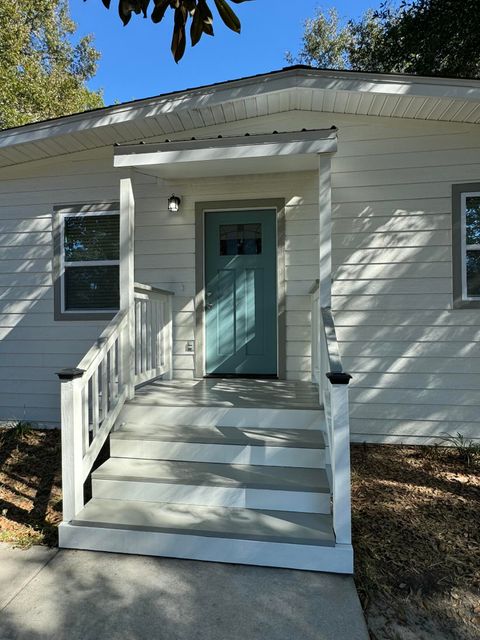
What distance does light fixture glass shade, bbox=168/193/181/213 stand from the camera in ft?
15.4

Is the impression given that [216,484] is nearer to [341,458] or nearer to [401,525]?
[341,458]

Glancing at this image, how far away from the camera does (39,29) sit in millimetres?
13516

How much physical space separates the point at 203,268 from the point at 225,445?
2291 millimetres

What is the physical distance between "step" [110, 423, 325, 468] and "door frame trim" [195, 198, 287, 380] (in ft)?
4.81

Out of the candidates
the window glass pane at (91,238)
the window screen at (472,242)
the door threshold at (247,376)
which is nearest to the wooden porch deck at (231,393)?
the door threshold at (247,376)

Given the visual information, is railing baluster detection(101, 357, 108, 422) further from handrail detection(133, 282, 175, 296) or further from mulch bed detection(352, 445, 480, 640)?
mulch bed detection(352, 445, 480, 640)

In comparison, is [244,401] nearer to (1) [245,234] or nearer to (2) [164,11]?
(1) [245,234]

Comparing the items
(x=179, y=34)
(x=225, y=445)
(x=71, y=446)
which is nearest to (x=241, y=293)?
(x=225, y=445)

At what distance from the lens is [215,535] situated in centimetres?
249

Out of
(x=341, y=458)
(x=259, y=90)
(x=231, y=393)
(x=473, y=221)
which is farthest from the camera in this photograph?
(x=473, y=221)

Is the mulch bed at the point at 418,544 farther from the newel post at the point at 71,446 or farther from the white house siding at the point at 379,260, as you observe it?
the newel post at the point at 71,446

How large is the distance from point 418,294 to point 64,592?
3802 millimetres

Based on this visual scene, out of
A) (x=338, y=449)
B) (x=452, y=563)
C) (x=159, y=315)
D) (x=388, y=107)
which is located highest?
(x=388, y=107)

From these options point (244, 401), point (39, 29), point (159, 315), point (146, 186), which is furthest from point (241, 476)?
point (39, 29)
